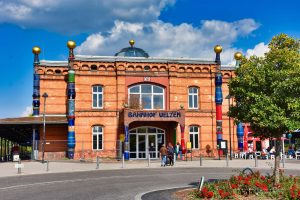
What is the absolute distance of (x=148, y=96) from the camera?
36031 millimetres

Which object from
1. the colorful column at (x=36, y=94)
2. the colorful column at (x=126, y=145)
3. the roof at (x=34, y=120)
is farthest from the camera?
the colorful column at (x=36, y=94)

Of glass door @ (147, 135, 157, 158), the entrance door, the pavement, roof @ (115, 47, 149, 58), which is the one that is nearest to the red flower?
the pavement

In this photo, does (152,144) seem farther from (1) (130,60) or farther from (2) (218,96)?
(1) (130,60)

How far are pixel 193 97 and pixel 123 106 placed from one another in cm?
690

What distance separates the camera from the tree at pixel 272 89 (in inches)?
452

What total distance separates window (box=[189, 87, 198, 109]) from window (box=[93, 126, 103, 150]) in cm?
861

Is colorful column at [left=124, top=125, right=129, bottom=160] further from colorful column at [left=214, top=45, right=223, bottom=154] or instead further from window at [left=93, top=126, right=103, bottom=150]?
colorful column at [left=214, top=45, right=223, bottom=154]

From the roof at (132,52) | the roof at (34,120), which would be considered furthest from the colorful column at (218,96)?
the roof at (34,120)

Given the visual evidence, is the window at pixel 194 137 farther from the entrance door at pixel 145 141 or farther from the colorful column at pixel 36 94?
the colorful column at pixel 36 94

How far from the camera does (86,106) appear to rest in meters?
35.0

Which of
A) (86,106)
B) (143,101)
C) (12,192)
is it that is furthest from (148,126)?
(12,192)

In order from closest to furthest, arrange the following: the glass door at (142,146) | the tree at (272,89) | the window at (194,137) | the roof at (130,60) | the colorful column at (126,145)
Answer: the tree at (272,89), the colorful column at (126,145), the roof at (130,60), the glass door at (142,146), the window at (194,137)

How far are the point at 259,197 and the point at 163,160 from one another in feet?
52.0

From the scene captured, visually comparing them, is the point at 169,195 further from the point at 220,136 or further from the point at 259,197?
the point at 220,136
